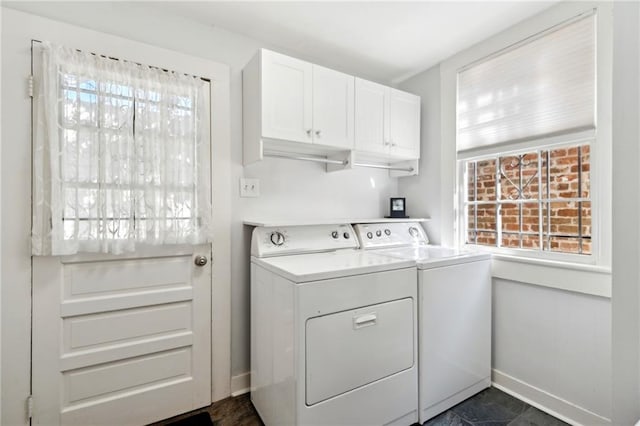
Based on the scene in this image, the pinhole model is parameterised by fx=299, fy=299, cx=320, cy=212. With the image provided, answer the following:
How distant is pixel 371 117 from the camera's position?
86.4 inches

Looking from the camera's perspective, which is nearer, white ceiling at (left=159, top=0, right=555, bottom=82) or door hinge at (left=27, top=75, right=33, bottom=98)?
door hinge at (left=27, top=75, right=33, bottom=98)

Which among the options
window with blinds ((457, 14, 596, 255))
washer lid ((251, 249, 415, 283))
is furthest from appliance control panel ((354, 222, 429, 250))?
window with blinds ((457, 14, 596, 255))

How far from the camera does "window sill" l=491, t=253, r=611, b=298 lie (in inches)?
63.1

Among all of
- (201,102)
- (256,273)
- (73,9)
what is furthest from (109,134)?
(256,273)

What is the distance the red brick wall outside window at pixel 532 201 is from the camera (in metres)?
1.77

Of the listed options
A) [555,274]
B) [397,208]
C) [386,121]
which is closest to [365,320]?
[555,274]

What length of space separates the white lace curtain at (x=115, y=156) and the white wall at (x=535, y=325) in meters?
1.79

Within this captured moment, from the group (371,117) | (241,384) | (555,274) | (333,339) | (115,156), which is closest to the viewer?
(333,339)

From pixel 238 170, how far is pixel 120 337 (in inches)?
46.0

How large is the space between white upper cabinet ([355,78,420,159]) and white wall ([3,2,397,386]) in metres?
0.38

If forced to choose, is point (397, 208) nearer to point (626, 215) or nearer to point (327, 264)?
point (327, 264)

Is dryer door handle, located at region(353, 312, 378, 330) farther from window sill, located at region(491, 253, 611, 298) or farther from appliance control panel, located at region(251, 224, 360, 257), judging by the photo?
window sill, located at region(491, 253, 611, 298)

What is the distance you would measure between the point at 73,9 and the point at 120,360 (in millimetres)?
1895

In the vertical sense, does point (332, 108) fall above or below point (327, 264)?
above
